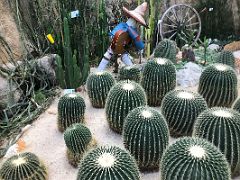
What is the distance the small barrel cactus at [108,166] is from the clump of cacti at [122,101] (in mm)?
1091

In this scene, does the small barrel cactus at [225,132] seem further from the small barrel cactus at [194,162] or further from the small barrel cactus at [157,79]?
the small barrel cactus at [157,79]

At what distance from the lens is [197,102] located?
416 cm

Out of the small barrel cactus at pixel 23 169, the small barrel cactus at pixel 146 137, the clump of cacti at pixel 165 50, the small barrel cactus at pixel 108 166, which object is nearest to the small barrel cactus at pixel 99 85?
the small barrel cactus at pixel 146 137

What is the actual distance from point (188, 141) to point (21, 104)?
324 cm

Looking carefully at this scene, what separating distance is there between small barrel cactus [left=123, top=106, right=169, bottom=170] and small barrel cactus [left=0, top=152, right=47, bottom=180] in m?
0.93

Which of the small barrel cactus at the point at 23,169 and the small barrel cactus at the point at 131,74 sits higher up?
the small barrel cactus at the point at 131,74

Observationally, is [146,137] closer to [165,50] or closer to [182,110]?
[182,110]

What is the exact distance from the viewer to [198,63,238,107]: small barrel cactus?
463cm

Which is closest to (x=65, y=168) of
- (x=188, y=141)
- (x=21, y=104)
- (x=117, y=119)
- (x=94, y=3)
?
(x=117, y=119)

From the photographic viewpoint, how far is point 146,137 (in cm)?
365

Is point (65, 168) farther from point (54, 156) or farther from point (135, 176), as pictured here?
point (135, 176)

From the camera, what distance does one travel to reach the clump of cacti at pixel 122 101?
167 inches

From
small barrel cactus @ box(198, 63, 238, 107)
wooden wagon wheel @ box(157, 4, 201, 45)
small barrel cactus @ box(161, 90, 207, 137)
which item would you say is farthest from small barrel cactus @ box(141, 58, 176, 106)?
wooden wagon wheel @ box(157, 4, 201, 45)

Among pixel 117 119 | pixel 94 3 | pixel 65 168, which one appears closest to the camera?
pixel 65 168
